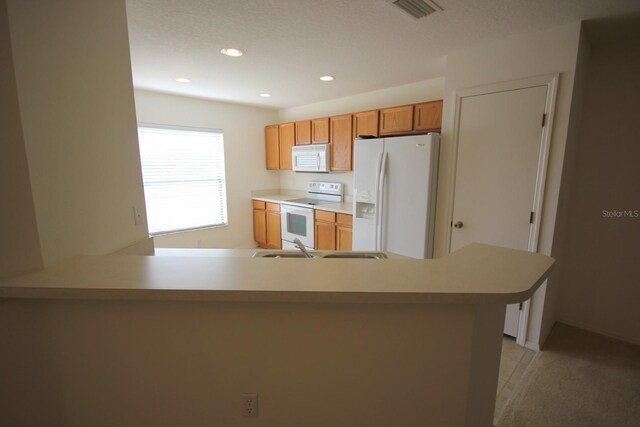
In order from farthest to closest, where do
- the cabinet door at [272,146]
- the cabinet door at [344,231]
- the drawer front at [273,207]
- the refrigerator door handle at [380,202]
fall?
the cabinet door at [272,146], the drawer front at [273,207], the cabinet door at [344,231], the refrigerator door handle at [380,202]

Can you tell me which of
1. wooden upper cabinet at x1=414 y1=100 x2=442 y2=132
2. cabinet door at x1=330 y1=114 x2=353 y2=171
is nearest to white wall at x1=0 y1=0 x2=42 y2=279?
wooden upper cabinet at x1=414 y1=100 x2=442 y2=132

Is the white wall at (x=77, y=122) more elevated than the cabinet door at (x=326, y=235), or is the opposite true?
the white wall at (x=77, y=122)

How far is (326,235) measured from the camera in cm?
375

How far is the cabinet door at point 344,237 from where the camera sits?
11.4 feet

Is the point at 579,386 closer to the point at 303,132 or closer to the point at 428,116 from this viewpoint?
the point at 428,116

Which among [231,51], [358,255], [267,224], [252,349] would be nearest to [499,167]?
[358,255]

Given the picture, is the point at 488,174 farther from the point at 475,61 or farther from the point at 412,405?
the point at 412,405

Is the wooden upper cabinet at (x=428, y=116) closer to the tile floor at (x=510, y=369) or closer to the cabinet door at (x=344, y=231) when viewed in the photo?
the cabinet door at (x=344, y=231)

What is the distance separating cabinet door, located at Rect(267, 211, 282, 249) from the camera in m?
4.44

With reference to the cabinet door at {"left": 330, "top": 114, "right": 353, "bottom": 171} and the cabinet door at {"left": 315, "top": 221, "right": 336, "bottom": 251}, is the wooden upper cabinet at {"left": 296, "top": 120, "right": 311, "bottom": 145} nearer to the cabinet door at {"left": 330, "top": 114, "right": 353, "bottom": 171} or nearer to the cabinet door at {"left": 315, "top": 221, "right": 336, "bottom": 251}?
the cabinet door at {"left": 330, "top": 114, "right": 353, "bottom": 171}

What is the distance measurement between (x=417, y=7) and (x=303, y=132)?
8.83ft

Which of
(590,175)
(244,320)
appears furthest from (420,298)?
(590,175)

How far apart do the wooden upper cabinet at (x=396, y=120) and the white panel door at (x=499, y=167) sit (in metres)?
0.70

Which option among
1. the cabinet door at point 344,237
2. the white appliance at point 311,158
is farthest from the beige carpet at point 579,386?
the white appliance at point 311,158
